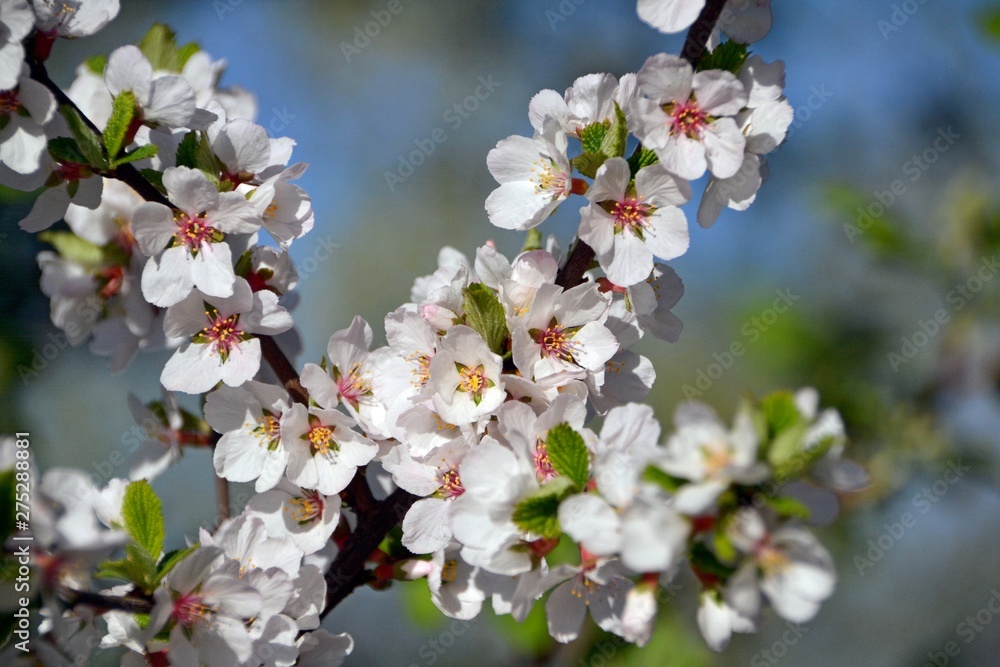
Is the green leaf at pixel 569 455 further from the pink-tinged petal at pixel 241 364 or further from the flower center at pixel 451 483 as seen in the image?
the pink-tinged petal at pixel 241 364

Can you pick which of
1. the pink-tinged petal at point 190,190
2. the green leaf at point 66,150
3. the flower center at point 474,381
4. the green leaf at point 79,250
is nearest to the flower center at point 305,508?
the flower center at point 474,381

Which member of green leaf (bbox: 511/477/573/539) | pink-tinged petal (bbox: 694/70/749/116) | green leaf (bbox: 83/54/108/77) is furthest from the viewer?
green leaf (bbox: 83/54/108/77)

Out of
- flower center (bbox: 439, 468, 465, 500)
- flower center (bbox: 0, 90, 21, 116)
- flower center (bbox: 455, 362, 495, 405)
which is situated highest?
flower center (bbox: 455, 362, 495, 405)

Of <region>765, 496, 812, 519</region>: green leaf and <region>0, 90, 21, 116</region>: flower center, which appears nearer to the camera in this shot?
<region>765, 496, 812, 519</region>: green leaf

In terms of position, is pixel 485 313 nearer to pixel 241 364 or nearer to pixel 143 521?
pixel 241 364

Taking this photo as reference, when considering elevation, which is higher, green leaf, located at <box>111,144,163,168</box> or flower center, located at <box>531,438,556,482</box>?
flower center, located at <box>531,438,556,482</box>

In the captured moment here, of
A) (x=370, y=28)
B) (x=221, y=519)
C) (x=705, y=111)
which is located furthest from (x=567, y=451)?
(x=370, y=28)

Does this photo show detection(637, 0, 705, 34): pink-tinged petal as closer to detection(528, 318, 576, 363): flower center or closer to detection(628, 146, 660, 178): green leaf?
detection(628, 146, 660, 178): green leaf

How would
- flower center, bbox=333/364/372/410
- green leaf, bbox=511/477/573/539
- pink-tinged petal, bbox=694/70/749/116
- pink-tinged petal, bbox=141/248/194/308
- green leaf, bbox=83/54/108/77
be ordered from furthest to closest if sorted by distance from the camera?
1. green leaf, bbox=83/54/108/77
2. flower center, bbox=333/364/372/410
3. pink-tinged petal, bbox=141/248/194/308
4. pink-tinged petal, bbox=694/70/749/116
5. green leaf, bbox=511/477/573/539

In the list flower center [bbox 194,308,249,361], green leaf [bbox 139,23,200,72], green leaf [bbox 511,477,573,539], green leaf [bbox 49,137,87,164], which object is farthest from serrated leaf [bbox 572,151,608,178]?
green leaf [bbox 139,23,200,72]
